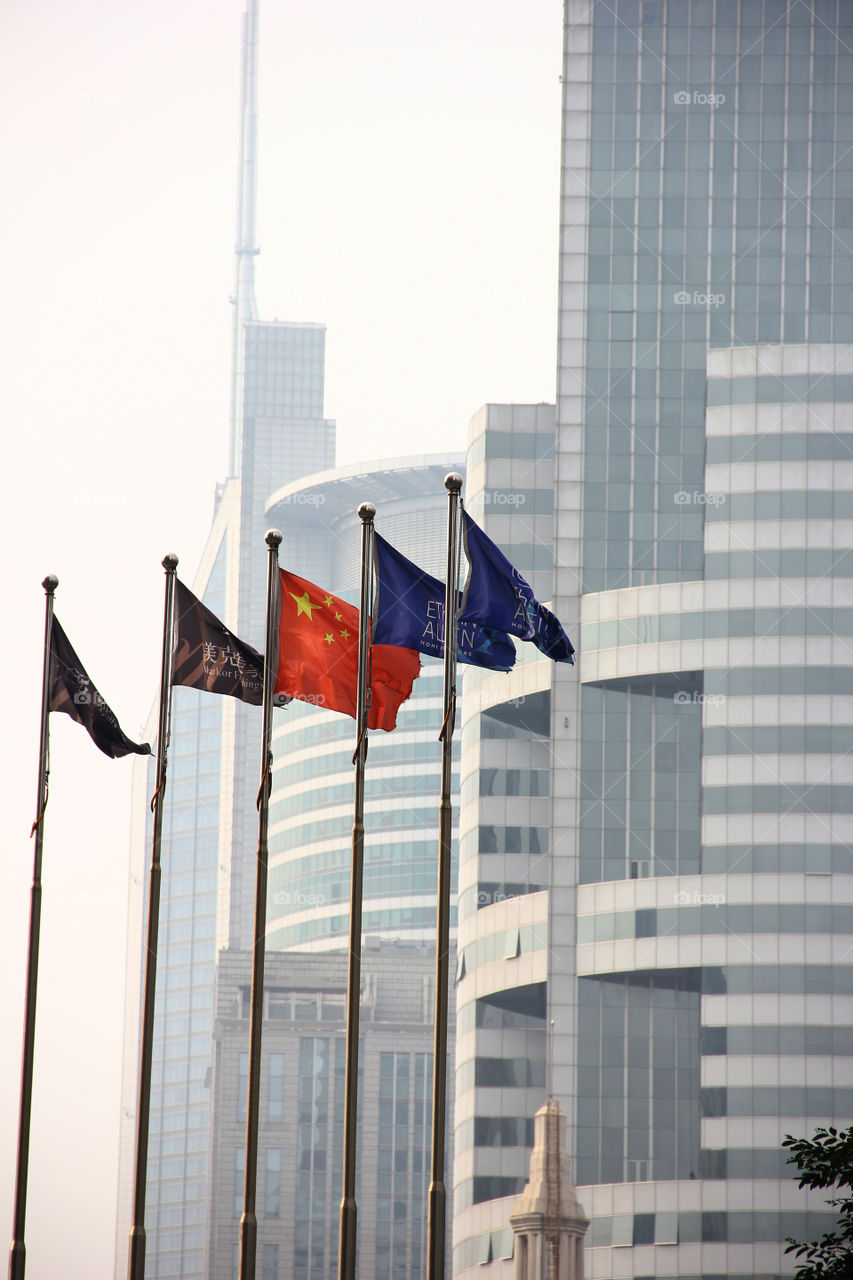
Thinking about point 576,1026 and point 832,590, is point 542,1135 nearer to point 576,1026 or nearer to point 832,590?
point 576,1026

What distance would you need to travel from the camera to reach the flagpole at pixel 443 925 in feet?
118

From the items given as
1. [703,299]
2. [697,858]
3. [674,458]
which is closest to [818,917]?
[697,858]

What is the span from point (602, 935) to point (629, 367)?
39.7m

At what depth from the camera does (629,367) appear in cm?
13988

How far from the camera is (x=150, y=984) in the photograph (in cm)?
3956

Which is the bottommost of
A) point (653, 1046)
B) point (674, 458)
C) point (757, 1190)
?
point (757, 1190)

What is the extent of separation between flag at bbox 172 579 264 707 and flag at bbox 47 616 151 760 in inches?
90.4

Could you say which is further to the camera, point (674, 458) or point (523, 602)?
point (674, 458)

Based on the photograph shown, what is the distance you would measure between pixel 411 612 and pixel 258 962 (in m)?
8.05

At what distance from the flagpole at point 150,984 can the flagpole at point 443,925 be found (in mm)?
5406
